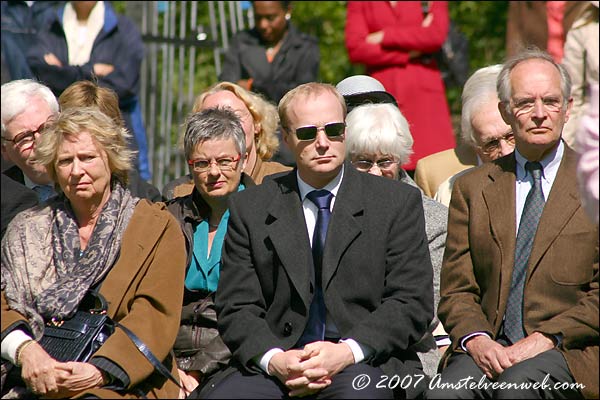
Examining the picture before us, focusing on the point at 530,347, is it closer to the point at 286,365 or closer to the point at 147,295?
the point at 286,365

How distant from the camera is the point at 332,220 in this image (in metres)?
5.84

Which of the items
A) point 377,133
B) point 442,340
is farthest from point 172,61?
point 442,340

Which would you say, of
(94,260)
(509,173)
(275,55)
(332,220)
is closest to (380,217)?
(332,220)

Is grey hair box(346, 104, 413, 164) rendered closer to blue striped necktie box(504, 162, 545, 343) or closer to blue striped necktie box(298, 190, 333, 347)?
blue striped necktie box(298, 190, 333, 347)

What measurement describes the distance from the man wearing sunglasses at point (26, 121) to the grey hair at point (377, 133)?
1.72 meters

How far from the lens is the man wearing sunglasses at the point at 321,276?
5.59 metres

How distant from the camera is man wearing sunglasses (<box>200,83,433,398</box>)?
5.59 metres

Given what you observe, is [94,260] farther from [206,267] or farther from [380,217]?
[380,217]

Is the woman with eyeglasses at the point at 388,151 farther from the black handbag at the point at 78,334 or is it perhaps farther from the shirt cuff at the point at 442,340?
the black handbag at the point at 78,334

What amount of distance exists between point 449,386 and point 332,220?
3.22ft

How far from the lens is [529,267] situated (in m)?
5.70

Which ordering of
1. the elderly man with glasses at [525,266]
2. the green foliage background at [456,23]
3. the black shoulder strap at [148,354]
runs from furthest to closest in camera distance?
the green foliage background at [456,23] < the black shoulder strap at [148,354] < the elderly man with glasses at [525,266]

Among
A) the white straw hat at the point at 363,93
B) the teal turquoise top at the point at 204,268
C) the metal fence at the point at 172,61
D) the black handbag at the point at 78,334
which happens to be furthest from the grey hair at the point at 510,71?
the metal fence at the point at 172,61

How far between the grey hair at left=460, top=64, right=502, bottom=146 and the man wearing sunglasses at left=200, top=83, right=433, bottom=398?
132 centimetres
